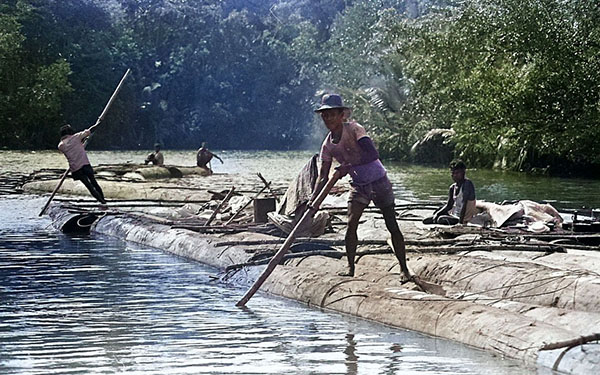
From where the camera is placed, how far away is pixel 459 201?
1352 centimetres

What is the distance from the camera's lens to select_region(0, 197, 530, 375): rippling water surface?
7496 millimetres

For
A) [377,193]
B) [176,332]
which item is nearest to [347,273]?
[377,193]

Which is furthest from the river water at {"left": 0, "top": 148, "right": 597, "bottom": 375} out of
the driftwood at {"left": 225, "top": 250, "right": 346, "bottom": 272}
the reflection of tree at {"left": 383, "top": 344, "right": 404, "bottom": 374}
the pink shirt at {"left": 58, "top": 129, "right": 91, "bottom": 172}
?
the pink shirt at {"left": 58, "top": 129, "right": 91, "bottom": 172}

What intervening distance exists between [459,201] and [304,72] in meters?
68.1

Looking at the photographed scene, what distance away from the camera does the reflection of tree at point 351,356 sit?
24.2 ft

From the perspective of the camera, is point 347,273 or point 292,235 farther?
point 347,273

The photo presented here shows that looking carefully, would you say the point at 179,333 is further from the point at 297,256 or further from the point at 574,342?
the point at 574,342

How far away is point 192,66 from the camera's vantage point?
78.2 m

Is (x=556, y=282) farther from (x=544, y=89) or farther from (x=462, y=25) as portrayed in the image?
(x=462, y=25)

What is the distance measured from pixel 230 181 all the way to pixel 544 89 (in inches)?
340

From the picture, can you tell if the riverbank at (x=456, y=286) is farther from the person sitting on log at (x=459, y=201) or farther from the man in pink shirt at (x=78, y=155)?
the man in pink shirt at (x=78, y=155)

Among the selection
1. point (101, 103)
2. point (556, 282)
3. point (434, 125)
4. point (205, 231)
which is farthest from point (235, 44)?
point (556, 282)

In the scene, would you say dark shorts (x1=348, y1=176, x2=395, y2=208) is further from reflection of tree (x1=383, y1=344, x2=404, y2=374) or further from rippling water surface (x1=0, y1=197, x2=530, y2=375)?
reflection of tree (x1=383, y1=344, x2=404, y2=374)

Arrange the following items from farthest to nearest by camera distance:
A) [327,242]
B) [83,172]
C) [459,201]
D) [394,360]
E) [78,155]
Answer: [83,172], [78,155], [459,201], [327,242], [394,360]
